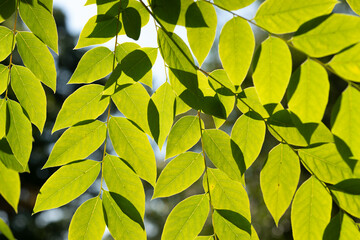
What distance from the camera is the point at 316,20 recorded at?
761 mm

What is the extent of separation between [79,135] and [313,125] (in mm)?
647

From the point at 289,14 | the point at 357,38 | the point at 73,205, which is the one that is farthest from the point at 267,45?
the point at 73,205

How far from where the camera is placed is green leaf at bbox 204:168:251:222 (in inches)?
38.0

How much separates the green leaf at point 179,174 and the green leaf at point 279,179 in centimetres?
21

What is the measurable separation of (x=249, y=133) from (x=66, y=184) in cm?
54

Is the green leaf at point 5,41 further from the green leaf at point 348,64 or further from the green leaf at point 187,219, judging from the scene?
the green leaf at point 348,64

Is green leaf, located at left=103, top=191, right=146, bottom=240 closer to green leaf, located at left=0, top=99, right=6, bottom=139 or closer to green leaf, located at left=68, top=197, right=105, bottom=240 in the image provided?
green leaf, located at left=68, top=197, right=105, bottom=240

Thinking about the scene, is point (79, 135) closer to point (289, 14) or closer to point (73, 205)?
point (289, 14)

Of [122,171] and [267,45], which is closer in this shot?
[267,45]

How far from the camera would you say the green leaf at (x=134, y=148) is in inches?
37.5

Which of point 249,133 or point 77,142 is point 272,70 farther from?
point 77,142

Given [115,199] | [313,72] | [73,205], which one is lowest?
[73,205]

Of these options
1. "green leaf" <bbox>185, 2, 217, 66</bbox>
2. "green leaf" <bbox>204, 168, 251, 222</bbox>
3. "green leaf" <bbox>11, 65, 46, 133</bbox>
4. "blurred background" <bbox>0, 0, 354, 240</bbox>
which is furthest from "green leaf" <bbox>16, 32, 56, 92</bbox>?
"blurred background" <bbox>0, 0, 354, 240</bbox>

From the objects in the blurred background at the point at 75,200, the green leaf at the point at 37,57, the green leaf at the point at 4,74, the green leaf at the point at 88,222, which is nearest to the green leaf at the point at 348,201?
the green leaf at the point at 88,222
